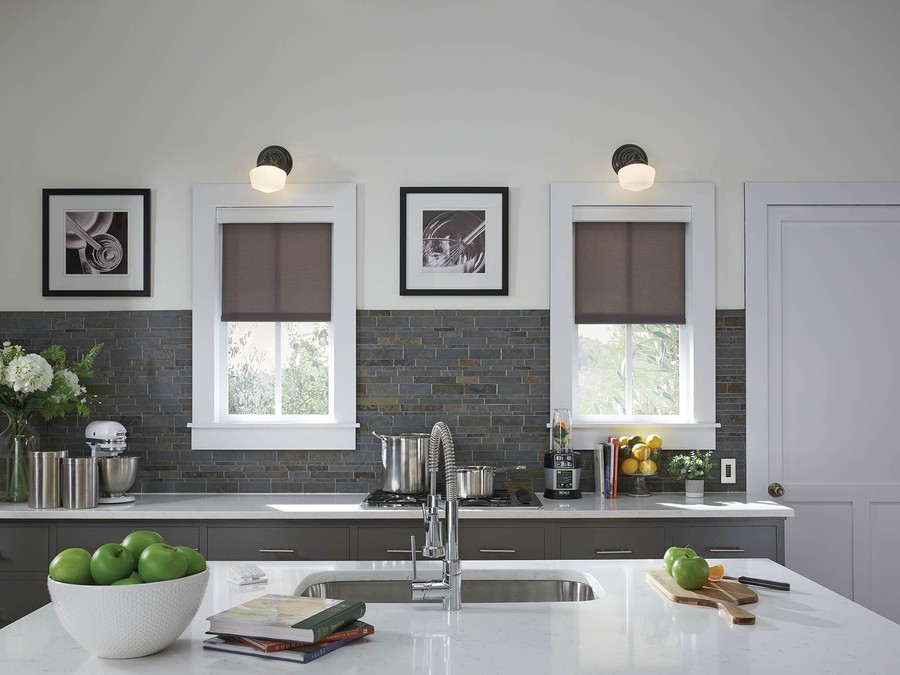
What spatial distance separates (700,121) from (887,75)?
95cm

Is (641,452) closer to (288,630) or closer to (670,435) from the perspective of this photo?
(670,435)

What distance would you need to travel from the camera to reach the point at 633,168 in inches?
149

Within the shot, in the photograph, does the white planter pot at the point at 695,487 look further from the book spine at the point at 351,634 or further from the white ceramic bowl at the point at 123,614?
the white ceramic bowl at the point at 123,614

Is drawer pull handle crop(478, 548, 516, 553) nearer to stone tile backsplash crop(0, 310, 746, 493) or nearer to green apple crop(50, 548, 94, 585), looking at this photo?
stone tile backsplash crop(0, 310, 746, 493)

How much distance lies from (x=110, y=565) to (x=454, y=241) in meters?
2.69

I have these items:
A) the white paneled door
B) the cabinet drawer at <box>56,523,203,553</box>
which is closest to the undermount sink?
the cabinet drawer at <box>56,523,203,553</box>

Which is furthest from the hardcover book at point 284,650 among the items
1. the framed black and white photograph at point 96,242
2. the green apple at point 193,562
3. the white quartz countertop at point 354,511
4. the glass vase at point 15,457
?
the framed black and white photograph at point 96,242

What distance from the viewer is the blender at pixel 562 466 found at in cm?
368

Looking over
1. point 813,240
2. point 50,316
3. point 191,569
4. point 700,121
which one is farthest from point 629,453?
point 50,316

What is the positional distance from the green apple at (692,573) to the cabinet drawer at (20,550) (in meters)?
2.65

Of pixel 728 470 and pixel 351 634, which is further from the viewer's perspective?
pixel 728 470

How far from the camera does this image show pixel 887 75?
4.03 metres

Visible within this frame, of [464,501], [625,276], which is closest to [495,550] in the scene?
[464,501]

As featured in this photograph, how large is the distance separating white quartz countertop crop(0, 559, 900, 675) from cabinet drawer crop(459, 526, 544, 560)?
1339 millimetres
